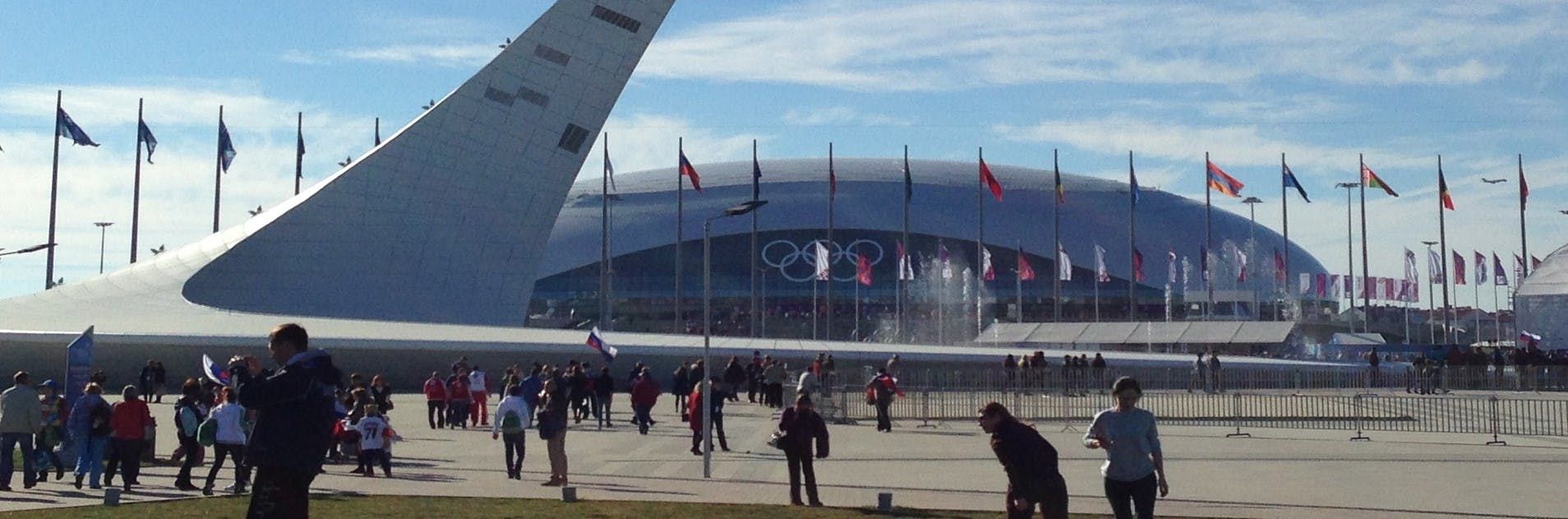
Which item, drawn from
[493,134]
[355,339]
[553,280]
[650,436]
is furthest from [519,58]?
[553,280]

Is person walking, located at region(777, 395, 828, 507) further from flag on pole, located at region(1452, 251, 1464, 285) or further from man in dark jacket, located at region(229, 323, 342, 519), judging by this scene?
flag on pole, located at region(1452, 251, 1464, 285)

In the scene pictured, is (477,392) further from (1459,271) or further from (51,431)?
(1459,271)

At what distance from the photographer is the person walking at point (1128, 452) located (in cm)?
1065

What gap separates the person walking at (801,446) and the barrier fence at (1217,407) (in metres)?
13.0

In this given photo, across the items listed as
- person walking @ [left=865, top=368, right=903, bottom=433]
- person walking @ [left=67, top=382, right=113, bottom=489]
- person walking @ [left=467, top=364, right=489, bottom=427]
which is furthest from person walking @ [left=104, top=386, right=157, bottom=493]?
person walking @ [left=865, top=368, right=903, bottom=433]

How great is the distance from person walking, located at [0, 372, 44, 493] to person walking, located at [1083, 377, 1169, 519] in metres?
10.9

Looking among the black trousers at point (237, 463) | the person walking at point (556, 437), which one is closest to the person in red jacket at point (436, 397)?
the person walking at point (556, 437)

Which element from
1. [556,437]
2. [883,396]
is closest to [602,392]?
[883,396]

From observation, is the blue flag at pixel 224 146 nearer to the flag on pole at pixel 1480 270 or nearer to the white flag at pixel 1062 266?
the white flag at pixel 1062 266

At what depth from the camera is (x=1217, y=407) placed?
33406mm

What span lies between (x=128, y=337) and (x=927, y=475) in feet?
84.6

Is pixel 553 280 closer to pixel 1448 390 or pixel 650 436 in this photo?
pixel 1448 390

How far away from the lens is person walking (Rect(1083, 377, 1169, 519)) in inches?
419

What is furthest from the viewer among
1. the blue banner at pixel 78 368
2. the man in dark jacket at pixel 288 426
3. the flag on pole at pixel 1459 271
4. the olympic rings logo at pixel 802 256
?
the olympic rings logo at pixel 802 256
